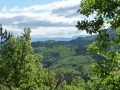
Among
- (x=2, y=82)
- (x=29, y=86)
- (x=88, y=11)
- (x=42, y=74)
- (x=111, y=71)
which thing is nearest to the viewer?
(x=111, y=71)

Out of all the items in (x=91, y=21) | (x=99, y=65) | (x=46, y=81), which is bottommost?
(x=46, y=81)

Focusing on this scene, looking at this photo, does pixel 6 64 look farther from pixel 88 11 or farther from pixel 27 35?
pixel 88 11

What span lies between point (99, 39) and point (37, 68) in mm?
27440

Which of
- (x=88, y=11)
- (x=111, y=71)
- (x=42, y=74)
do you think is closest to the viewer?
(x=111, y=71)

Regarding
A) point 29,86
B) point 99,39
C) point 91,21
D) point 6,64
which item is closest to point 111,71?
point 99,39

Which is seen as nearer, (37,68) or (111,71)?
(111,71)

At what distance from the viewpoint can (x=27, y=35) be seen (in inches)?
1710

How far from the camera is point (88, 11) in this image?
A: 18.0m

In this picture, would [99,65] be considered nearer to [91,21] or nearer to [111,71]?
[111,71]

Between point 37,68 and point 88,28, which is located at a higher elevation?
point 88,28

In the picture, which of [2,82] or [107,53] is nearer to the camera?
[107,53]

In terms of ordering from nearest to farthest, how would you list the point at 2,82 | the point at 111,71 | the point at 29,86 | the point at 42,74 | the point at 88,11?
the point at 111,71 → the point at 88,11 → the point at 29,86 → the point at 2,82 → the point at 42,74

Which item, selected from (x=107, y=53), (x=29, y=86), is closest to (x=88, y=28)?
(x=107, y=53)

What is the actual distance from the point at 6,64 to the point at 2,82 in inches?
135
